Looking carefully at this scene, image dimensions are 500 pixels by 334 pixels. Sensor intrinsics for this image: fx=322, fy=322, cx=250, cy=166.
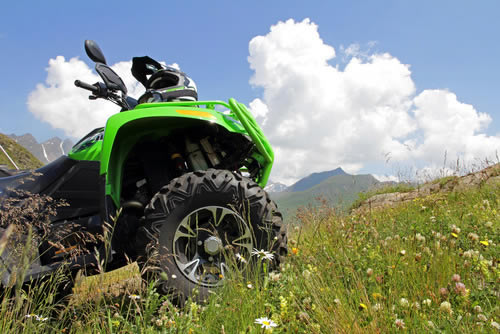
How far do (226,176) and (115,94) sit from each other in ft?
5.50

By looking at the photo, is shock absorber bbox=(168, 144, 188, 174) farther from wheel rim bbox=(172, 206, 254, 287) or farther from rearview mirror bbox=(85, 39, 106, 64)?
rearview mirror bbox=(85, 39, 106, 64)

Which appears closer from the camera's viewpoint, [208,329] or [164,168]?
[208,329]

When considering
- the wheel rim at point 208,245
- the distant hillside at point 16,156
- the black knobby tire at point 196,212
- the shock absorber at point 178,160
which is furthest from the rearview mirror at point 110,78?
the distant hillside at point 16,156

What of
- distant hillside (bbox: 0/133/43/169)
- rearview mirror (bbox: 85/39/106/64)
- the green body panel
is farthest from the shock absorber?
distant hillside (bbox: 0/133/43/169)

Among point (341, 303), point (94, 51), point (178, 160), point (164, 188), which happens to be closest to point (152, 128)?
point (178, 160)

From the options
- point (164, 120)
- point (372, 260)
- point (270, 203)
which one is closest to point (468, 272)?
point (372, 260)

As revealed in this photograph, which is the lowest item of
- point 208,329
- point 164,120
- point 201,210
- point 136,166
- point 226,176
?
point 208,329

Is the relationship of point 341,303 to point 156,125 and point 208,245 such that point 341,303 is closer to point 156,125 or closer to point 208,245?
point 208,245

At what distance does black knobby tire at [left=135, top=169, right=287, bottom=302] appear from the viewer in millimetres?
2223

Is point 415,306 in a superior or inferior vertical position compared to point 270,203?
inferior

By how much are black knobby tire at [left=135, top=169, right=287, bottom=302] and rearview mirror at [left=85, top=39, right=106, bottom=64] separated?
1.65m

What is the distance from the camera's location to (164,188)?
236cm

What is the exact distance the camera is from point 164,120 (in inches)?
104

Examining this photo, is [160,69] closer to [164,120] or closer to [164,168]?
[164,120]
